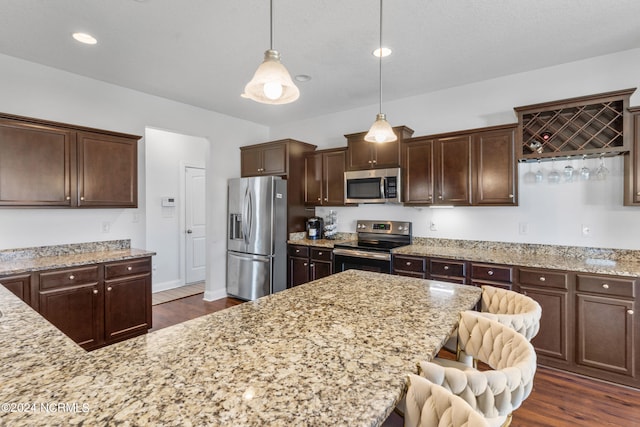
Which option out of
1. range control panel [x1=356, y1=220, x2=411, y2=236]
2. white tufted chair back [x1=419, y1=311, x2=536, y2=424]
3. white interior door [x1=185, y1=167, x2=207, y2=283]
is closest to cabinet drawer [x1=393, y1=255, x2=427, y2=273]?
range control panel [x1=356, y1=220, x2=411, y2=236]

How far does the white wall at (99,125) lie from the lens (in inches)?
119

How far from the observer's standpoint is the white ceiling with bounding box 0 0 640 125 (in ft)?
7.40

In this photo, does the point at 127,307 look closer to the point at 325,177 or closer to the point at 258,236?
the point at 258,236

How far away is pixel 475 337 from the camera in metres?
1.30

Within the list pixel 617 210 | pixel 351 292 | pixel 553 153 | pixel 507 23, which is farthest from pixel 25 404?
pixel 617 210

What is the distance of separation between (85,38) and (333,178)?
301 centimetres

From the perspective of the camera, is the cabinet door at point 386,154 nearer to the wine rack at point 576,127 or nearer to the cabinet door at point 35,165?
the wine rack at point 576,127

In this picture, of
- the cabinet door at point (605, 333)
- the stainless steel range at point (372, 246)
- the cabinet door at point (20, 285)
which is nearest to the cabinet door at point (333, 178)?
the stainless steel range at point (372, 246)

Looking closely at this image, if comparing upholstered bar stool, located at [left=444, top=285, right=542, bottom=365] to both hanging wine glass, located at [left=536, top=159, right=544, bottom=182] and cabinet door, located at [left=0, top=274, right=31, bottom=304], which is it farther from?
cabinet door, located at [left=0, top=274, right=31, bottom=304]

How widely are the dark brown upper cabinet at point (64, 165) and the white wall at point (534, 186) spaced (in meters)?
3.09

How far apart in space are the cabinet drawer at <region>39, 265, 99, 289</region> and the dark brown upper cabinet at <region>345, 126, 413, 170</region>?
3087 millimetres

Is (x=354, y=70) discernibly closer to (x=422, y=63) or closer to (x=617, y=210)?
(x=422, y=63)

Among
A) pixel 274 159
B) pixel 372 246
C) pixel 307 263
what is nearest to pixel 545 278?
pixel 372 246

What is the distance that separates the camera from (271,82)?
143 cm
